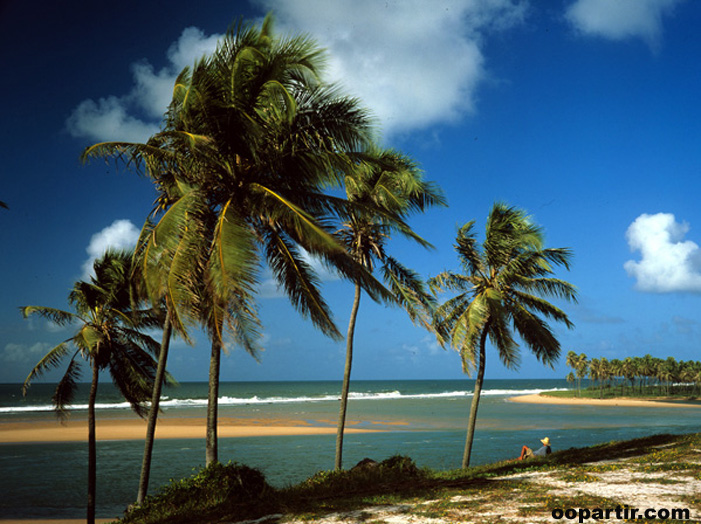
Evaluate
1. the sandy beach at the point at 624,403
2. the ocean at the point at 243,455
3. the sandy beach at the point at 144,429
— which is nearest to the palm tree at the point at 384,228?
the ocean at the point at 243,455

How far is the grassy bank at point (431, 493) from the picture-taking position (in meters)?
7.22

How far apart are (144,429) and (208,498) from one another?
3472 centimetres

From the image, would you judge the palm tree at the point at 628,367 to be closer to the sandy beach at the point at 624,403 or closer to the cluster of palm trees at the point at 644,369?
the cluster of palm trees at the point at 644,369

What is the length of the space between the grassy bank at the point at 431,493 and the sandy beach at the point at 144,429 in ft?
86.4

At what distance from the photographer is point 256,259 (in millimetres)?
8477

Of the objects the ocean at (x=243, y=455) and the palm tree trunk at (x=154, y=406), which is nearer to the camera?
the palm tree trunk at (x=154, y=406)

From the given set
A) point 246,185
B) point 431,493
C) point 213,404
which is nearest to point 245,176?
point 246,185

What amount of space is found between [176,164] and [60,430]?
3687cm

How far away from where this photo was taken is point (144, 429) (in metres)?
39.9

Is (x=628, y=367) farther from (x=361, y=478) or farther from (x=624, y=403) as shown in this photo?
(x=361, y=478)

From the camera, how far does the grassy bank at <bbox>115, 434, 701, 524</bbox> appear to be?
722cm

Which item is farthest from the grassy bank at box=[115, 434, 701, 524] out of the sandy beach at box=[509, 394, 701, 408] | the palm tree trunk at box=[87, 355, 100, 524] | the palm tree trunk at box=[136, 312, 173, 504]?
the sandy beach at box=[509, 394, 701, 408]

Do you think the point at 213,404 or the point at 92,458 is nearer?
the point at 213,404

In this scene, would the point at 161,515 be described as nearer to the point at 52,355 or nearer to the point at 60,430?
the point at 52,355
